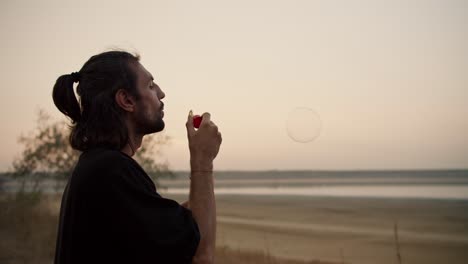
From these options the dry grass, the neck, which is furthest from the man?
the dry grass

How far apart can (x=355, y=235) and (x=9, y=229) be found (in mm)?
9450

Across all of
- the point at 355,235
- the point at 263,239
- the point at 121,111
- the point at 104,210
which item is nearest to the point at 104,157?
the point at 104,210

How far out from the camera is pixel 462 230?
50.8ft

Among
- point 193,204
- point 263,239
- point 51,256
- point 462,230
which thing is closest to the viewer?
point 193,204

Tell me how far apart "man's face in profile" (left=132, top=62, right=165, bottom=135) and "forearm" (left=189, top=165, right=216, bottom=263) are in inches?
12.6

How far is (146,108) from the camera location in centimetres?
219

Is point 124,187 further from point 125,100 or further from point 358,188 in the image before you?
point 358,188

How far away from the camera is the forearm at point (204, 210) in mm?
1943

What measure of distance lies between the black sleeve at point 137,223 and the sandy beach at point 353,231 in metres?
9.20

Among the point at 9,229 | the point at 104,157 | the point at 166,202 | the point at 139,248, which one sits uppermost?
the point at 104,157

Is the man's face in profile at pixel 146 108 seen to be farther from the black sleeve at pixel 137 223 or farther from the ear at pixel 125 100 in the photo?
the black sleeve at pixel 137 223

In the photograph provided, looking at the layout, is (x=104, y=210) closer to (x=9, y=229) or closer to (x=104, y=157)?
(x=104, y=157)

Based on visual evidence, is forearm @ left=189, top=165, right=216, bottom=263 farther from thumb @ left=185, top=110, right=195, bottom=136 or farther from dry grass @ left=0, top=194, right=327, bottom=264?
dry grass @ left=0, top=194, right=327, bottom=264

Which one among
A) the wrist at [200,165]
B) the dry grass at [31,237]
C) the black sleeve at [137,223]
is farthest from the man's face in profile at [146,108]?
the dry grass at [31,237]
